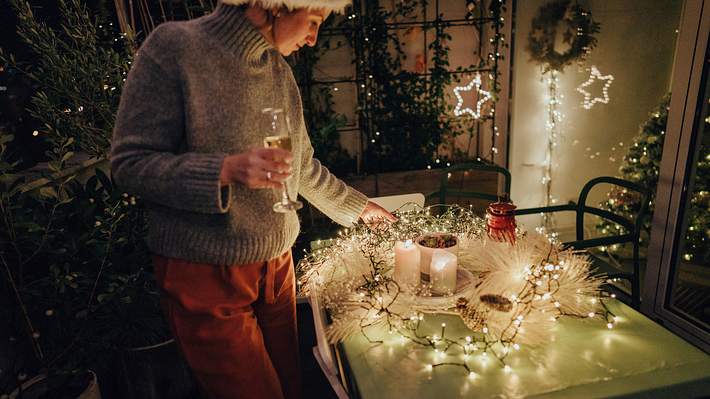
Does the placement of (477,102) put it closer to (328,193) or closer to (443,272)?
(328,193)

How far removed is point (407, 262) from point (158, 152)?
2.42 feet

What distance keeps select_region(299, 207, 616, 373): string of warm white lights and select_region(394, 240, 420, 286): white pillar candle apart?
0.03 metres

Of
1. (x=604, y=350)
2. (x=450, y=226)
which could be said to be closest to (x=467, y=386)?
(x=604, y=350)

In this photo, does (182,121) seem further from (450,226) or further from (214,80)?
(450,226)

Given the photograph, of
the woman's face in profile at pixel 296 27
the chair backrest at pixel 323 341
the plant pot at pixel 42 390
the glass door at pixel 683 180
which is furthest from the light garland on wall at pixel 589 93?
the plant pot at pixel 42 390

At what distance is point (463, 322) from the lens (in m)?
1.21

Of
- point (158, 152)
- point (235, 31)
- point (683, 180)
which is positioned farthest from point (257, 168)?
point (683, 180)

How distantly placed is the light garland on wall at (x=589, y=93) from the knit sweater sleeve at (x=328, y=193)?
2.85 metres

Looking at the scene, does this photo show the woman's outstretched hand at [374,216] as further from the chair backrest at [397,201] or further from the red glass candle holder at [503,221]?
the chair backrest at [397,201]

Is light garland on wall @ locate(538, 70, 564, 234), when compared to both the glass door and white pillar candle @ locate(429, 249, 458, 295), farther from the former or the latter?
white pillar candle @ locate(429, 249, 458, 295)

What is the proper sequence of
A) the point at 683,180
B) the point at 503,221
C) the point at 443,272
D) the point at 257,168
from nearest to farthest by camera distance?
the point at 257,168
the point at 443,272
the point at 503,221
the point at 683,180

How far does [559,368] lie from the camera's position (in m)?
1.01

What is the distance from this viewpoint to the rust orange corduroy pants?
3.72 feet

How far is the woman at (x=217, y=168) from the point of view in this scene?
1.03 metres
